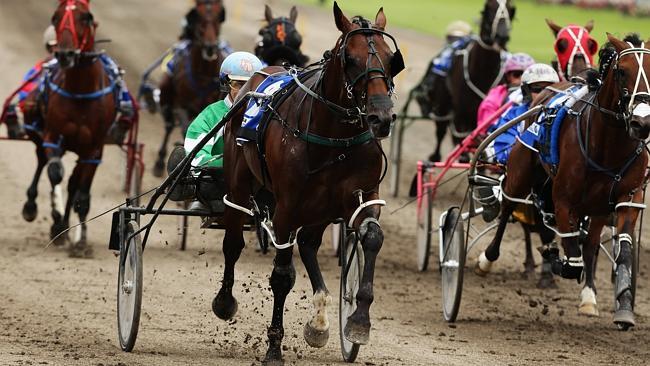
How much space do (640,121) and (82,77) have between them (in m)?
6.31

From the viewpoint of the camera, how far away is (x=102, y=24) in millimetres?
30250

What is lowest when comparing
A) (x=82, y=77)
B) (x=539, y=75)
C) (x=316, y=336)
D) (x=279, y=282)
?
(x=316, y=336)

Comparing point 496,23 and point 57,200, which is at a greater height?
point 496,23

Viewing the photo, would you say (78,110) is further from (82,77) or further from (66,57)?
(66,57)

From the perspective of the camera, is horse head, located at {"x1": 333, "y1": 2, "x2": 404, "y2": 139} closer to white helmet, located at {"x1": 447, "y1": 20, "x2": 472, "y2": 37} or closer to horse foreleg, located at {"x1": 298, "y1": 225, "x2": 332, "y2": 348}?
horse foreleg, located at {"x1": 298, "y1": 225, "x2": 332, "y2": 348}

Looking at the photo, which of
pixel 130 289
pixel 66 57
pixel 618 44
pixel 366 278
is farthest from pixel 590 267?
pixel 66 57

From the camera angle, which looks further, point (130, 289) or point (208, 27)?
point (208, 27)

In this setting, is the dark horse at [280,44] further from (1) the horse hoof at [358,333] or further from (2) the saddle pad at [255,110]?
(1) the horse hoof at [358,333]

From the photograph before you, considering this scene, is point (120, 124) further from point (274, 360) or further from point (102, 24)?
point (102, 24)

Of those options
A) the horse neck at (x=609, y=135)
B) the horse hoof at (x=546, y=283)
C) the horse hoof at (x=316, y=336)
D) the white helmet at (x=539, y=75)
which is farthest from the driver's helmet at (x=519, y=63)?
the horse hoof at (x=316, y=336)

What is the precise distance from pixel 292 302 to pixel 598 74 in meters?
2.95

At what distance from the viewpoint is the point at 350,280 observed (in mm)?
8055

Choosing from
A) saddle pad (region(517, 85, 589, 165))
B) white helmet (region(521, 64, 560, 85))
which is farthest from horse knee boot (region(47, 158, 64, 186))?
saddle pad (region(517, 85, 589, 165))

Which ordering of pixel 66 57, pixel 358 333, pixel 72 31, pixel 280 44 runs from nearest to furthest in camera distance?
pixel 358 333, pixel 66 57, pixel 72 31, pixel 280 44
